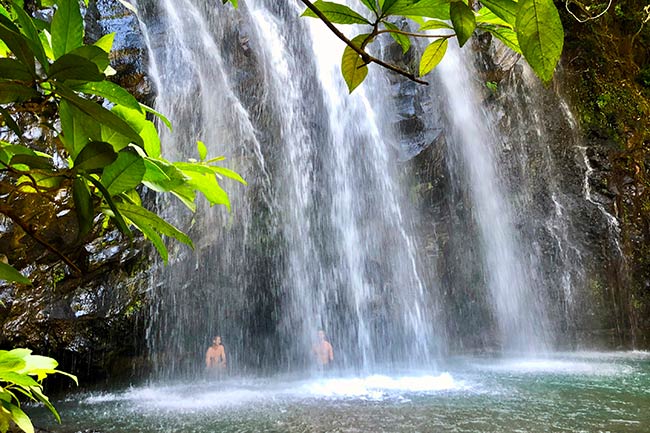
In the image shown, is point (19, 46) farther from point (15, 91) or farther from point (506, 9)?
point (506, 9)

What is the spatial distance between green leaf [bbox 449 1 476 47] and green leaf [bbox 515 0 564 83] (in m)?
0.09

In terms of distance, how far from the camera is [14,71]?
0.55m

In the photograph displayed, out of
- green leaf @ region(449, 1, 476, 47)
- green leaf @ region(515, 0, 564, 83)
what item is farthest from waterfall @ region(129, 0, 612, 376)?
green leaf @ region(515, 0, 564, 83)

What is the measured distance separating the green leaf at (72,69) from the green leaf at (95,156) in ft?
0.27

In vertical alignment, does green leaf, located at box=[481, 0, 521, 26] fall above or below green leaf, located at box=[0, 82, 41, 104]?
above

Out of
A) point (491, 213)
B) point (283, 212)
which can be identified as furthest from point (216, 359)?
point (491, 213)

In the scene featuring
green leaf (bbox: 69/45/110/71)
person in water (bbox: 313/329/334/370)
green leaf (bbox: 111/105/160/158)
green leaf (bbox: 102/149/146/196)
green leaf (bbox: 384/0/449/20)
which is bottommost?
person in water (bbox: 313/329/334/370)

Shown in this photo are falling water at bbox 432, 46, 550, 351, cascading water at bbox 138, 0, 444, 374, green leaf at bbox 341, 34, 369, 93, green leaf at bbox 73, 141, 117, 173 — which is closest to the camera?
green leaf at bbox 73, 141, 117, 173

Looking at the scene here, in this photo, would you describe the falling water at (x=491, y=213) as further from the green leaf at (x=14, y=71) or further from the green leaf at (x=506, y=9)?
the green leaf at (x=14, y=71)

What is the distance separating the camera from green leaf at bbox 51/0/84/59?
66cm

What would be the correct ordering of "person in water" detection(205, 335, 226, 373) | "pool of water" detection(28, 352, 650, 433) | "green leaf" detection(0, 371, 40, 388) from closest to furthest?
"green leaf" detection(0, 371, 40, 388), "pool of water" detection(28, 352, 650, 433), "person in water" detection(205, 335, 226, 373)

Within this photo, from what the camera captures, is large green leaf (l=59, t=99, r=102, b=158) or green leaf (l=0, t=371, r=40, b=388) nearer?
large green leaf (l=59, t=99, r=102, b=158)

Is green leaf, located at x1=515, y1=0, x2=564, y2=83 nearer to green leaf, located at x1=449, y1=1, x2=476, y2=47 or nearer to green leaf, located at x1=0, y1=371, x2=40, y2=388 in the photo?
green leaf, located at x1=449, y1=1, x2=476, y2=47

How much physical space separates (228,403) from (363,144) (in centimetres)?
606
